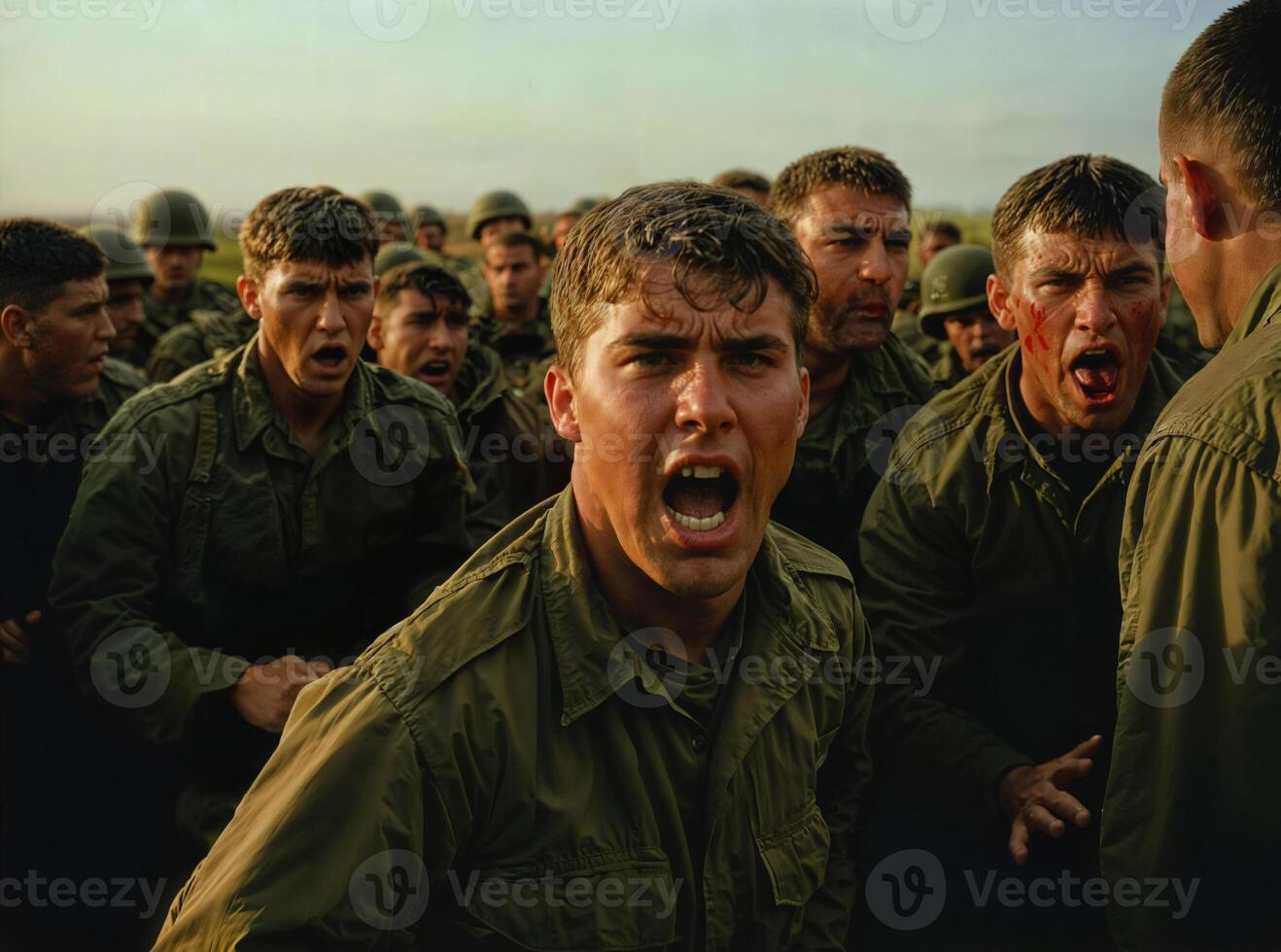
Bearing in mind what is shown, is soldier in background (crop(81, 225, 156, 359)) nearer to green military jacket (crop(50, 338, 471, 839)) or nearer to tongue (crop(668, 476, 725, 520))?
green military jacket (crop(50, 338, 471, 839))

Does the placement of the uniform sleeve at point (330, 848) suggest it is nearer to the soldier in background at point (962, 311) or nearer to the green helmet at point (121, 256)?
the soldier in background at point (962, 311)

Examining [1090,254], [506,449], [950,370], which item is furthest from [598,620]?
[950,370]

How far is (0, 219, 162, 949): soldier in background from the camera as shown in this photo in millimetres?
5211

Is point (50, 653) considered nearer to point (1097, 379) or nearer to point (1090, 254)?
point (1097, 379)

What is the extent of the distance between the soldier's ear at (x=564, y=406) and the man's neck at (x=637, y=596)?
0.53 ft

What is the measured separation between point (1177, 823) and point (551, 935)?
135 cm

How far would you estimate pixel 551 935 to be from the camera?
256 cm

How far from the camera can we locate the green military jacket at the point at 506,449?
6.50 metres

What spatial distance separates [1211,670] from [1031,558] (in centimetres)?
156

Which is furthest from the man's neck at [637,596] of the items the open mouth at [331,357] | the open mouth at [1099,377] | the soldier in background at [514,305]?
the soldier in background at [514,305]

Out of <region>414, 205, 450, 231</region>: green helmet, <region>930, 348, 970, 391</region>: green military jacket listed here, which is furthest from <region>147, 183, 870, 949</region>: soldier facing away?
<region>414, 205, 450, 231</region>: green helmet

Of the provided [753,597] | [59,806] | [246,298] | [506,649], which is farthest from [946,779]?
[59,806]

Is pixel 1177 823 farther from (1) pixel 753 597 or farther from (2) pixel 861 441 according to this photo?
(2) pixel 861 441

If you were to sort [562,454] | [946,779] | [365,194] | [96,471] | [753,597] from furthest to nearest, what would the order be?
1. [365,194]
2. [562,454]
3. [96,471]
4. [946,779]
5. [753,597]
